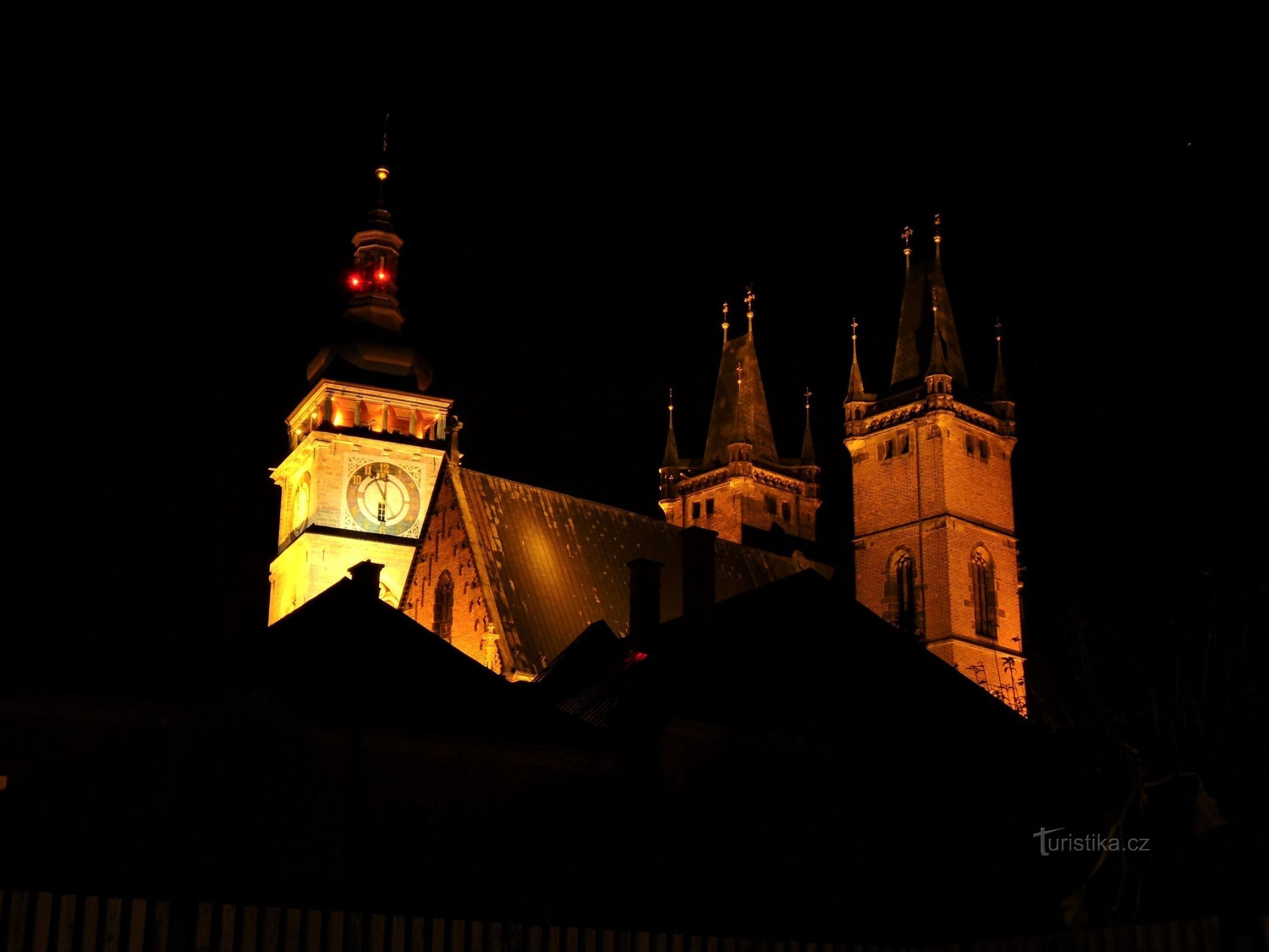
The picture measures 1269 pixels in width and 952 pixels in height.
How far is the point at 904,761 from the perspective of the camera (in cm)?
2425

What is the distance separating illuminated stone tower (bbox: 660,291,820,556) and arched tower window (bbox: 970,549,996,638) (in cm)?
1298

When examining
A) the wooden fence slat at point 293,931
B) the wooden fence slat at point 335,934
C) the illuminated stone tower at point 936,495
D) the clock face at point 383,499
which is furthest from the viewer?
the clock face at point 383,499

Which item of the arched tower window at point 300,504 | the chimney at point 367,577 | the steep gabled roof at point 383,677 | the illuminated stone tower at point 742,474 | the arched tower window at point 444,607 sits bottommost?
the steep gabled roof at point 383,677

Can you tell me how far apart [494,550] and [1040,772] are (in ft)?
102

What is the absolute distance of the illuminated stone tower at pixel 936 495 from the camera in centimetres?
6488

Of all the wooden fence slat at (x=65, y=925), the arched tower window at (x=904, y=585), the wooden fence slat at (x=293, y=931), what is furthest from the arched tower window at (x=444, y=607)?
the wooden fence slat at (x=65, y=925)

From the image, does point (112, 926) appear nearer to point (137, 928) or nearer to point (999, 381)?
point (137, 928)

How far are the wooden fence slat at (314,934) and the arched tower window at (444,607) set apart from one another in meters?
38.3

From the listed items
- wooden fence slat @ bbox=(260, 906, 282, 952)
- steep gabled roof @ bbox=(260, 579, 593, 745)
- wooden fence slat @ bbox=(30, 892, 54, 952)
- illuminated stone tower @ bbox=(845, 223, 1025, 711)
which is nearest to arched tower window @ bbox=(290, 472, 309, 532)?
illuminated stone tower @ bbox=(845, 223, 1025, 711)

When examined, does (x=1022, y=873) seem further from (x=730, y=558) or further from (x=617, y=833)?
(x=730, y=558)

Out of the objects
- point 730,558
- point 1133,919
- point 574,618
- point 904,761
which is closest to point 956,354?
point 730,558

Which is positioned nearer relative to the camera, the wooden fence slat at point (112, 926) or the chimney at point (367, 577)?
the wooden fence slat at point (112, 926)

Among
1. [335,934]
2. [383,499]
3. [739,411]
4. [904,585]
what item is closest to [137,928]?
[335,934]

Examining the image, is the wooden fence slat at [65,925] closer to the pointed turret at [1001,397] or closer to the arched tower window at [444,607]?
the arched tower window at [444,607]
